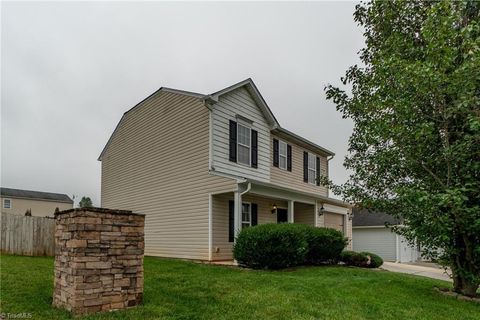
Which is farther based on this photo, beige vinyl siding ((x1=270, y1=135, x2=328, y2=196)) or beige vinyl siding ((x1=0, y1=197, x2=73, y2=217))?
beige vinyl siding ((x1=0, y1=197, x2=73, y2=217))

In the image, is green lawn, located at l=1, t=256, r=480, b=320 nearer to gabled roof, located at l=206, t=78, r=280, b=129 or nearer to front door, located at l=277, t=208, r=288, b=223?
gabled roof, located at l=206, t=78, r=280, b=129

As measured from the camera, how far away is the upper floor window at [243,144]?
1338 cm

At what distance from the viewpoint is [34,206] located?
1497 inches

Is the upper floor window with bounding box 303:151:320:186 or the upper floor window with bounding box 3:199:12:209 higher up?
the upper floor window with bounding box 303:151:320:186

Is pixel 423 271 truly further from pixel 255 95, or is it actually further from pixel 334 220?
pixel 255 95

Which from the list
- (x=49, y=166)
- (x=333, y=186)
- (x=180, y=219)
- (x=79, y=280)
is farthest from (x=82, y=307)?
(x=49, y=166)

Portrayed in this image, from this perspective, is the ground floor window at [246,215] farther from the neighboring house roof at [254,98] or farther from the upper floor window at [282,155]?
the neighboring house roof at [254,98]

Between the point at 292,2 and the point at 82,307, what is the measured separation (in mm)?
Result: 10788

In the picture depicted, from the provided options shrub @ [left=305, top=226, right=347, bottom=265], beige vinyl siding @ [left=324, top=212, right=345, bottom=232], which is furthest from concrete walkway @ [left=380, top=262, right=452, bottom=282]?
shrub @ [left=305, top=226, right=347, bottom=265]

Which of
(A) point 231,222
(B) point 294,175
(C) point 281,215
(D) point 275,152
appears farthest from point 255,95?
(C) point 281,215

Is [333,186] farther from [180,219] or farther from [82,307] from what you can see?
[82,307]

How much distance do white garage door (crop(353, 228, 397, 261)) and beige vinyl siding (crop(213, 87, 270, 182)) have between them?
13.0m

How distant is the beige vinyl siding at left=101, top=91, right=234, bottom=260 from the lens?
40.3 ft

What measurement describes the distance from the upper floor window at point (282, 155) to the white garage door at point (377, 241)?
10816 millimetres
